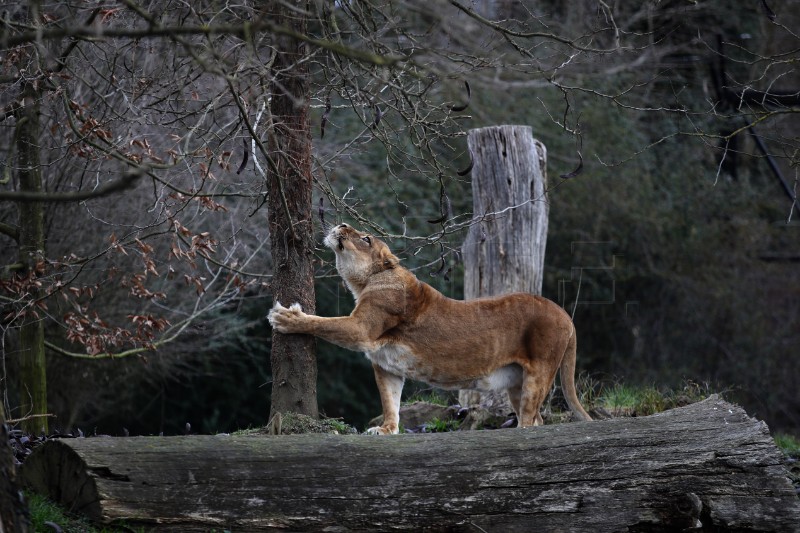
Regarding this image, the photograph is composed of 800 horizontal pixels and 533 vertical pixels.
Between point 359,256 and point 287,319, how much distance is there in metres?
1.41

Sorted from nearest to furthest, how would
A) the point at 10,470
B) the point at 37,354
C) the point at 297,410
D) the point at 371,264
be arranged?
1. the point at 10,470
2. the point at 297,410
3. the point at 371,264
4. the point at 37,354

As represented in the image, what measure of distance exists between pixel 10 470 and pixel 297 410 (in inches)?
103

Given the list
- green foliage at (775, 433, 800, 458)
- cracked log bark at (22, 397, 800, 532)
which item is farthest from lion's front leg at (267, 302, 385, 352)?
green foliage at (775, 433, 800, 458)

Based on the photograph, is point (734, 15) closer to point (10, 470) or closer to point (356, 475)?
point (356, 475)

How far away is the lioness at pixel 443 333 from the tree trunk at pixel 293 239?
0.93m

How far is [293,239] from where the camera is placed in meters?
7.20

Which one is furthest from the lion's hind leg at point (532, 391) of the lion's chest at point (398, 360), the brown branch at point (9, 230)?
the brown branch at point (9, 230)

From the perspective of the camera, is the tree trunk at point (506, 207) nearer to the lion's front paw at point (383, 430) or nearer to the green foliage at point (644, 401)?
the green foliage at point (644, 401)

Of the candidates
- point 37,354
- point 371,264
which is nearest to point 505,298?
point 371,264

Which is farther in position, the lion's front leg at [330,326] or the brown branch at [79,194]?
the lion's front leg at [330,326]

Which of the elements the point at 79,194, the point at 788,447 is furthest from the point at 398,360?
the point at 79,194

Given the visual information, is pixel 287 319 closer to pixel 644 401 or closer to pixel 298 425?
pixel 298 425

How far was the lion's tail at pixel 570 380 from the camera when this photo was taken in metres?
8.80

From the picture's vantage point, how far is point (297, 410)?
7.29 m
